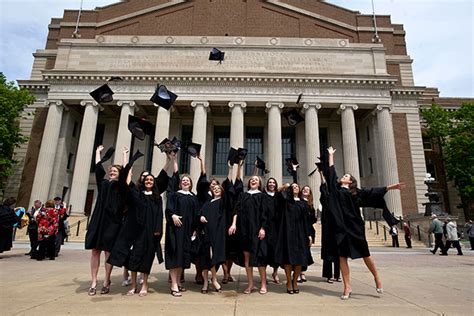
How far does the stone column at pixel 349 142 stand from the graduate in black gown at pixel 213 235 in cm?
2190

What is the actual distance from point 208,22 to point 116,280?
31320 mm

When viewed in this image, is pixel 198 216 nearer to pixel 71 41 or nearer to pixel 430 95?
pixel 71 41

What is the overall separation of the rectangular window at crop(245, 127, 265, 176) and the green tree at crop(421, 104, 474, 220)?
18.2 meters

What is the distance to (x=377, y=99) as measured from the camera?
26.7 meters

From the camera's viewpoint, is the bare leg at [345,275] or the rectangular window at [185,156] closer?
the bare leg at [345,275]

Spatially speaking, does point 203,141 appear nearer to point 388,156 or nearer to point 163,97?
point 388,156

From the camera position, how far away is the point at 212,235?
17.3ft

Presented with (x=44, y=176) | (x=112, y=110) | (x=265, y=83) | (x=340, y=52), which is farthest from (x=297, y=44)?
(x=44, y=176)

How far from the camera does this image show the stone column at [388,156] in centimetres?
2420

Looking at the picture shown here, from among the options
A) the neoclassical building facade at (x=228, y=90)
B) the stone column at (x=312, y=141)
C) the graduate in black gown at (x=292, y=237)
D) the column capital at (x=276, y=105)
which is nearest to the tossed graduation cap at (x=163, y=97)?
the graduate in black gown at (x=292, y=237)

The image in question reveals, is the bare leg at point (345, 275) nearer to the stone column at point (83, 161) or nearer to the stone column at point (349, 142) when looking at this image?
the stone column at point (349, 142)

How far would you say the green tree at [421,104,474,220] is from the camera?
2925 cm

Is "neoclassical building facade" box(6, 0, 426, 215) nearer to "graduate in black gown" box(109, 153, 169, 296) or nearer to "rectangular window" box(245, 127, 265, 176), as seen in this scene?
"rectangular window" box(245, 127, 265, 176)

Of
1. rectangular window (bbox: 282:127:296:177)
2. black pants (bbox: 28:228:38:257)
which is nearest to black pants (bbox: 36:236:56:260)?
black pants (bbox: 28:228:38:257)
